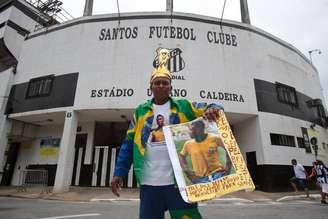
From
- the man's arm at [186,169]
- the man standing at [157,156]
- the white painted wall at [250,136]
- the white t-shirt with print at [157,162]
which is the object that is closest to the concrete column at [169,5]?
the white painted wall at [250,136]

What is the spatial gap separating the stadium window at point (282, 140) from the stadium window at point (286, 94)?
2.28 metres

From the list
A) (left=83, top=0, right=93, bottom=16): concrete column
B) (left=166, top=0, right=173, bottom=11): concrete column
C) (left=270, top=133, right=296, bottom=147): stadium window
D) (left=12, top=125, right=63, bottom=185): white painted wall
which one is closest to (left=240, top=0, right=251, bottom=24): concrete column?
(left=166, top=0, right=173, bottom=11): concrete column

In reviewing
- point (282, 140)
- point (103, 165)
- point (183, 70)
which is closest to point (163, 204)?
point (183, 70)

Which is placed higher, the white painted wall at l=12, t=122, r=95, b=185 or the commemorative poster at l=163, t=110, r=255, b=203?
the white painted wall at l=12, t=122, r=95, b=185

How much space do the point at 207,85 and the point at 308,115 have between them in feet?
27.0

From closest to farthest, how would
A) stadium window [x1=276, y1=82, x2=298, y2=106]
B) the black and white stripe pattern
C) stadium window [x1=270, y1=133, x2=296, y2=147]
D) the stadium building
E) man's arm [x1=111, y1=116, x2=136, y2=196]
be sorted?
man's arm [x1=111, y1=116, x2=136, y2=196]
the stadium building
stadium window [x1=270, y1=133, x2=296, y2=147]
the black and white stripe pattern
stadium window [x1=276, y1=82, x2=298, y2=106]

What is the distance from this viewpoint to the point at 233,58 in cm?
1443

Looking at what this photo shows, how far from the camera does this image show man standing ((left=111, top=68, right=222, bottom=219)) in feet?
6.37

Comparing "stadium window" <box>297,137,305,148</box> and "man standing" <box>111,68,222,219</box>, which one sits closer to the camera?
"man standing" <box>111,68,222,219</box>

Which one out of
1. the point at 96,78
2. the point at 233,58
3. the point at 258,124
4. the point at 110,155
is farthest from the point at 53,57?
the point at 258,124

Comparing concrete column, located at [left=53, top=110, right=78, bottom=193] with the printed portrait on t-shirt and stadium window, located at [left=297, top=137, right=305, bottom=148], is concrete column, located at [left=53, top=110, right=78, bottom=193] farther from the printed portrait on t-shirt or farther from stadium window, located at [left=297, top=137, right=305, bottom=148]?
stadium window, located at [left=297, top=137, right=305, bottom=148]

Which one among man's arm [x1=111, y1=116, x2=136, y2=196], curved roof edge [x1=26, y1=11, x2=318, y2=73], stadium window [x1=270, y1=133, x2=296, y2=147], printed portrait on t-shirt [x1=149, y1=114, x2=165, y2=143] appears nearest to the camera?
printed portrait on t-shirt [x1=149, y1=114, x2=165, y2=143]

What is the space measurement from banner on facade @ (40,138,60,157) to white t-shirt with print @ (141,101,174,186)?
15.0 m

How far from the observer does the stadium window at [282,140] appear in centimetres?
1380
